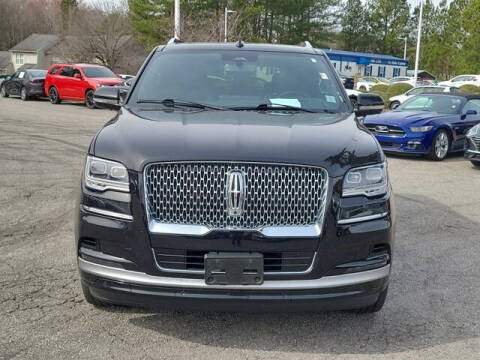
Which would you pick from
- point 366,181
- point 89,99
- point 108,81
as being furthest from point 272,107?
point 89,99

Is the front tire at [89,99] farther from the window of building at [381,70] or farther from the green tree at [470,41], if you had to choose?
the window of building at [381,70]

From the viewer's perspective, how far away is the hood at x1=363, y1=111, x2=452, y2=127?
40.4ft

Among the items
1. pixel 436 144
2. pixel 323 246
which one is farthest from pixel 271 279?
pixel 436 144

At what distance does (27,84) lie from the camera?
27.1 metres

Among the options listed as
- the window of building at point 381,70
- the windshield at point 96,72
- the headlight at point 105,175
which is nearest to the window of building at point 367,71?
the window of building at point 381,70

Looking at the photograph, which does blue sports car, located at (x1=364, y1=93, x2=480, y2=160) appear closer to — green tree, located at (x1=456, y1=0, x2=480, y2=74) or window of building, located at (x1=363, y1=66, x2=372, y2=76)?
green tree, located at (x1=456, y1=0, x2=480, y2=74)

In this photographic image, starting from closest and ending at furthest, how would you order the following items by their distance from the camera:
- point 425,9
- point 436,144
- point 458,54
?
point 436,144, point 458,54, point 425,9

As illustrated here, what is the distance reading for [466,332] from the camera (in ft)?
12.5

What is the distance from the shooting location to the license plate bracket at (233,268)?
3.18 metres

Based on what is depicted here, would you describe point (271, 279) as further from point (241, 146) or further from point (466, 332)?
point (466, 332)

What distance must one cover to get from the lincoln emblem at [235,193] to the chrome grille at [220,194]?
0.02m

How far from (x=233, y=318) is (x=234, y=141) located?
1.29 meters

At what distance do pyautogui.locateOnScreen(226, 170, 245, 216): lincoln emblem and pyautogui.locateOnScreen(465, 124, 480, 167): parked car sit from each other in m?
9.17

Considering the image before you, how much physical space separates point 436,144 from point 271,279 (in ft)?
33.1
